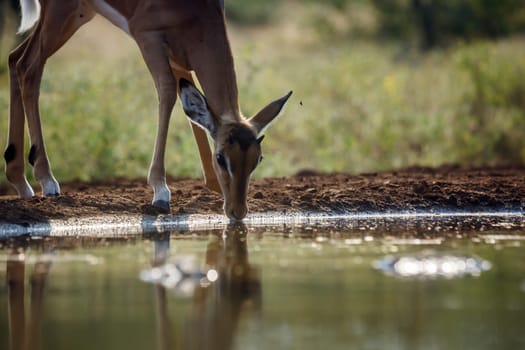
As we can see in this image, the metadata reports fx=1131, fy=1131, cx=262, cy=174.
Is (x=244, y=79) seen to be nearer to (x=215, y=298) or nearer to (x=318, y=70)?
(x=318, y=70)

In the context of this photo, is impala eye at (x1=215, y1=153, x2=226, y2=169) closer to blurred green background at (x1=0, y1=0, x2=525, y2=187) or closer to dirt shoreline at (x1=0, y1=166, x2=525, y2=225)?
dirt shoreline at (x1=0, y1=166, x2=525, y2=225)

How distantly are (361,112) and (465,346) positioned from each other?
1285 centimetres

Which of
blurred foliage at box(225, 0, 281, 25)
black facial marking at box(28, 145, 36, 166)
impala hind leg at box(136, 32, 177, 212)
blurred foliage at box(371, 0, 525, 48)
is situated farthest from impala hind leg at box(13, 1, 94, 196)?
blurred foliage at box(225, 0, 281, 25)

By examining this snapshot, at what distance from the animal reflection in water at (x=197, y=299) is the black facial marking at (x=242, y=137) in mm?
967

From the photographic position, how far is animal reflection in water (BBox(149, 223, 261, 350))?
522 centimetres

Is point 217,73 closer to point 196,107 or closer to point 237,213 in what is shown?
point 196,107

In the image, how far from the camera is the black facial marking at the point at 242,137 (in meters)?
8.86

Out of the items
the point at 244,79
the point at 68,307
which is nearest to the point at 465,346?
the point at 68,307

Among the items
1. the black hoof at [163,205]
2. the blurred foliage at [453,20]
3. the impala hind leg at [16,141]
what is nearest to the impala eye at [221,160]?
the black hoof at [163,205]

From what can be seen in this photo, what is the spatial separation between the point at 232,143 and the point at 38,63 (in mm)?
2598

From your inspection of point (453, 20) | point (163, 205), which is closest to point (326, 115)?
point (163, 205)

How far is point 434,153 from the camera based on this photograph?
1573 cm

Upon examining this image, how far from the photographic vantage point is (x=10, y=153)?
34.3 ft

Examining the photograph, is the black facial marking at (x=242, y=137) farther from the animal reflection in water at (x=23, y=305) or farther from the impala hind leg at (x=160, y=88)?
the animal reflection in water at (x=23, y=305)
